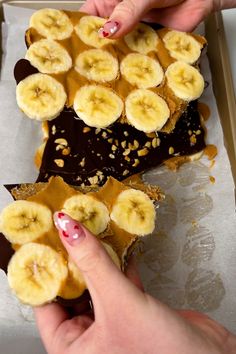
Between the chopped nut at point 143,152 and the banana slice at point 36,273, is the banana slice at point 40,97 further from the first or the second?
the banana slice at point 36,273

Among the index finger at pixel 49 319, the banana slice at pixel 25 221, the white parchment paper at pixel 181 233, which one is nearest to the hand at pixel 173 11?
the white parchment paper at pixel 181 233

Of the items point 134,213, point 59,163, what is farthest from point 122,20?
point 134,213

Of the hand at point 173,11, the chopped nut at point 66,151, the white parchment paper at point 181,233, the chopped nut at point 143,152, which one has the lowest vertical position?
the white parchment paper at point 181,233

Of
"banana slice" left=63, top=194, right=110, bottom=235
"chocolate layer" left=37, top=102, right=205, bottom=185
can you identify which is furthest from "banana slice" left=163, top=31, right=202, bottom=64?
"banana slice" left=63, top=194, right=110, bottom=235

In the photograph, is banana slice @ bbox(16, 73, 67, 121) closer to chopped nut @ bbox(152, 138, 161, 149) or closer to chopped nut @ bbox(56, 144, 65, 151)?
chopped nut @ bbox(56, 144, 65, 151)

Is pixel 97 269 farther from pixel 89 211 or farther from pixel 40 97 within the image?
pixel 40 97
